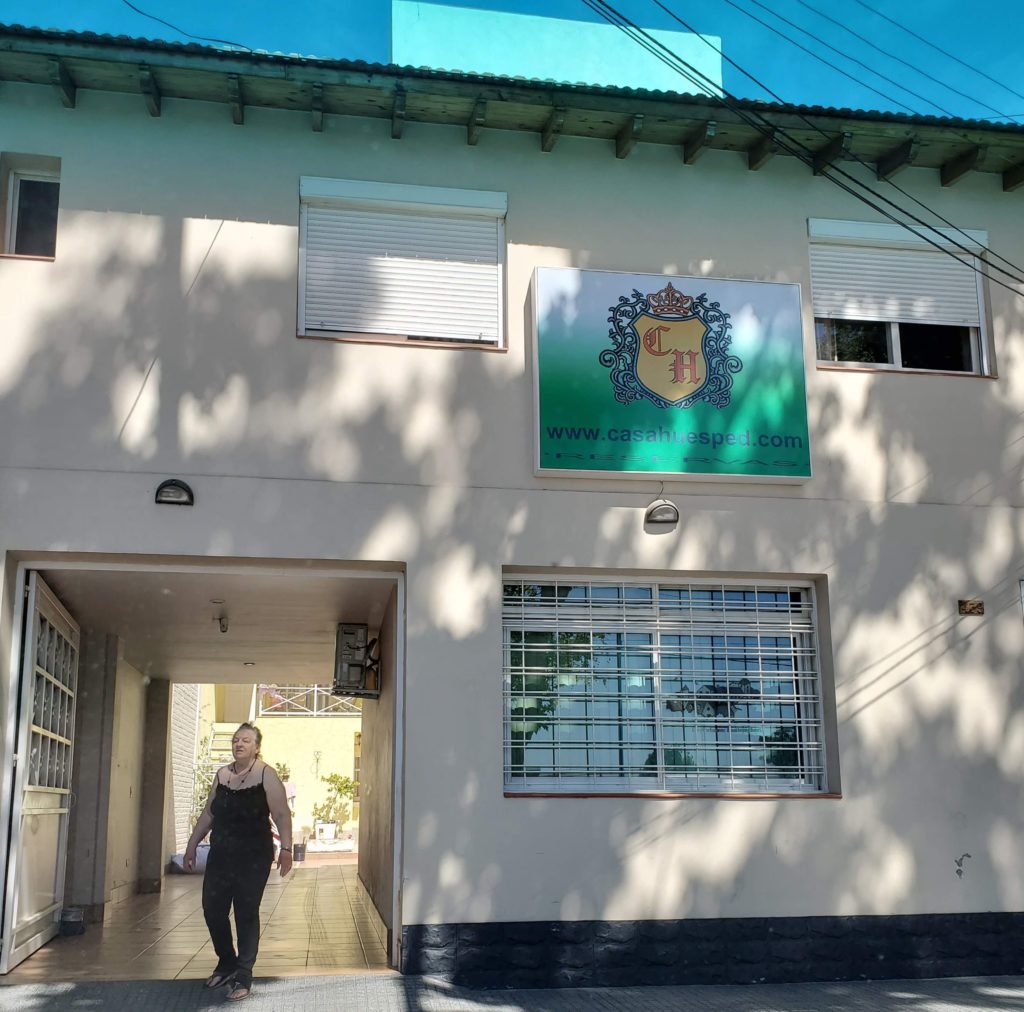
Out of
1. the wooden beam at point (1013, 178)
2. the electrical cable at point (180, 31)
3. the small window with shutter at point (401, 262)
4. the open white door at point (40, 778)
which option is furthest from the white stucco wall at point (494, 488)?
the wooden beam at point (1013, 178)

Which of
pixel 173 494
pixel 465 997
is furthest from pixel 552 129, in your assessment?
pixel 465 997

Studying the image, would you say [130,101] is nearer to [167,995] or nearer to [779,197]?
[779,197]

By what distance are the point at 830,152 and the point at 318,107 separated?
3854 millimetres

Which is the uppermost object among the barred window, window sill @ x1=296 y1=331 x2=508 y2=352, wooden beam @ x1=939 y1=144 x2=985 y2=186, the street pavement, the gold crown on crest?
wooden beam @ x1=939 y1=144 x2=985 y2=186

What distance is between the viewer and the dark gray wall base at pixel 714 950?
7.62 metres

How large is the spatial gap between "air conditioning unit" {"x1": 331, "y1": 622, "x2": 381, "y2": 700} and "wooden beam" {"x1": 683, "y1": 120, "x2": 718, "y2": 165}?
487cm

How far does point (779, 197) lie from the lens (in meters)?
9.31

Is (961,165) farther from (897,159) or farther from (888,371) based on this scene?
(888,371)

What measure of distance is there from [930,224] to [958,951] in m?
5.45

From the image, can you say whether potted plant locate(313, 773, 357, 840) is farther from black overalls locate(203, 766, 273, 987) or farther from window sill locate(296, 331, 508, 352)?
window sill locate(296, 331, 508, 352)

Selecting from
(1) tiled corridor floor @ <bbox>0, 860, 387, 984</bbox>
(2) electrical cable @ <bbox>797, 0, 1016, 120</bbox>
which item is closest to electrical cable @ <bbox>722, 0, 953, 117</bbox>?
(2) electrical cable @ <bbox>797, 0, 1016, 120</bbox>

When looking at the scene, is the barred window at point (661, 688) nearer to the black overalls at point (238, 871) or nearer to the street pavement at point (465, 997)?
the street pavement at point (465, 997)

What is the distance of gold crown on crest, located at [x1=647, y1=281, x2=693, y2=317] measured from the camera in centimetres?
879

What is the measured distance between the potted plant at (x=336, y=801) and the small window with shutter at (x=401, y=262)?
17986 millimetres
